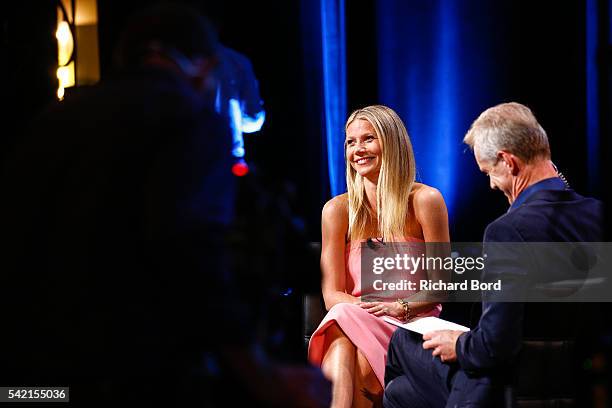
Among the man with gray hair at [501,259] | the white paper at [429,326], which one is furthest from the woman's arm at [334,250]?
the man with gray hair at [501,259]

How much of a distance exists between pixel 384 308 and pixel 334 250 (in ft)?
1.49

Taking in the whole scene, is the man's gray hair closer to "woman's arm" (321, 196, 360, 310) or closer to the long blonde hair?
the long blonde hair

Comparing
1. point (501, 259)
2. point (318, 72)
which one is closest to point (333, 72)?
point (318, 72)

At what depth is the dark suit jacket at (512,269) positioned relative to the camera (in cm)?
233

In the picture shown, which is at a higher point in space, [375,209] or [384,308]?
[375,209]

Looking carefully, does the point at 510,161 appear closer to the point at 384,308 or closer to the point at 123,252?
the point at 384,308

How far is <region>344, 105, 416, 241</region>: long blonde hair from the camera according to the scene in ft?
12.7

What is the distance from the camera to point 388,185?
12.9ft

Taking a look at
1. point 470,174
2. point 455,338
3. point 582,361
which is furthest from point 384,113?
point 582,361

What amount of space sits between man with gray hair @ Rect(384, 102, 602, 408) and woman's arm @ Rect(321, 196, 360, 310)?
3.27 ft

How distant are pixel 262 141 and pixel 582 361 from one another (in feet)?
9.71

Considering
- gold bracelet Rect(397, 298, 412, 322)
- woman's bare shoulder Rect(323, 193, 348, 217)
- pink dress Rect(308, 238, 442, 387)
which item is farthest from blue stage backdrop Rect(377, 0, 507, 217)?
pink dress Rect(308, 238, 442, 387)

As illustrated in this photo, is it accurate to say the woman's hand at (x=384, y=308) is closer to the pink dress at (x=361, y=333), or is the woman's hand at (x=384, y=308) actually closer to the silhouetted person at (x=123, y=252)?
the pink dress at (x=361, y=333)

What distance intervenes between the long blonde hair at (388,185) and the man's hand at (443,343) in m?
1.18
